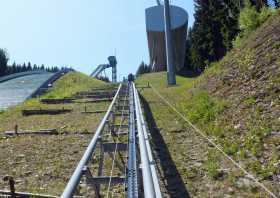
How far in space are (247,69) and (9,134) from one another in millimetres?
8353

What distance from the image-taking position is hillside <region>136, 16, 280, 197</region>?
8.06m

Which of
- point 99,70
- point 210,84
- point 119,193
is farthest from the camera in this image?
point 99,70

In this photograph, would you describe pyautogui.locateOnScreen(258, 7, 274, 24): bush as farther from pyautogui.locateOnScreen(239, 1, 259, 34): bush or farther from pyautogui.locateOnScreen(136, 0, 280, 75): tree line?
pyautogui.locateOnScreen(136, 0, 280, 75): tree line

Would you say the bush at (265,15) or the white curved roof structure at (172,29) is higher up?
the white curved roof structure at (172,29)

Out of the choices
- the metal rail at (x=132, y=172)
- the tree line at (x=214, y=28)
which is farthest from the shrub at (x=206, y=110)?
the tree line at (x=214, y=28)

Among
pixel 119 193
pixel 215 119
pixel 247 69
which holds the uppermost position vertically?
pixel 247 69

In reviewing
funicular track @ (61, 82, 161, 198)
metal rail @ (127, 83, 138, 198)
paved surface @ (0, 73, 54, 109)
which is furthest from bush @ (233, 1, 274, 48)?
paved surface @ (0, 73, 54, 109)

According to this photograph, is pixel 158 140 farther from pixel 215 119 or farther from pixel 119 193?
pixel 119 193

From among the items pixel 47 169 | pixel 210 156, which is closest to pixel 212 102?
pixel 210 156

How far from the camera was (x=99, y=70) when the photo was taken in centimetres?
12062

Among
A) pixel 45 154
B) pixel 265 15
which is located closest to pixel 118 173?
pixel 45 154

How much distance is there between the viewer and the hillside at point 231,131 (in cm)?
806

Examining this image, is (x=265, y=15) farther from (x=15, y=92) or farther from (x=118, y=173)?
(x=15, y=92)

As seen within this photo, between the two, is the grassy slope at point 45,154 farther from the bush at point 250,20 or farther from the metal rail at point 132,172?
the bush at point 250,20
